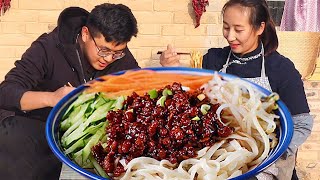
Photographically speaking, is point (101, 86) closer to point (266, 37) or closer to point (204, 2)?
point (266, 37)

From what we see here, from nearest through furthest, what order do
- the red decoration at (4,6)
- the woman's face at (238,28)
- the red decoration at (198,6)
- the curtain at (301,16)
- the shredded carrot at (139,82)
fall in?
the shredded carrot at (139,82), the woman's face at (238,28), the red decoration at (4,6), the red decoration at (198,6), the curtain at (301,16)

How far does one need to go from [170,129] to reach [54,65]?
4.02 ft

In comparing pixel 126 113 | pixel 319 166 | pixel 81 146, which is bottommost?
pixel 319 166

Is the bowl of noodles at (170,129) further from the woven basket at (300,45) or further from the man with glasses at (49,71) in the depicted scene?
the woven basket at (300,45)

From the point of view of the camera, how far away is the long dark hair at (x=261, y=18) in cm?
261

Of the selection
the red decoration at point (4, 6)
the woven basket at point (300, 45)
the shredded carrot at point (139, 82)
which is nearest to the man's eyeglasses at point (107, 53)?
the shredded carrot at point (139, 82)

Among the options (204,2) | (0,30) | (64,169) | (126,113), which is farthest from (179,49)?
(126,113)

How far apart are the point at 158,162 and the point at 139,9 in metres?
3.03

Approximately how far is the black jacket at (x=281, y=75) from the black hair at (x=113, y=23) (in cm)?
53

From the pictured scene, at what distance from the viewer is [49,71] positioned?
2.60m

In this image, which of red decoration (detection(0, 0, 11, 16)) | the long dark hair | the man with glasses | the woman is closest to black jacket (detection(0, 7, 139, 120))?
the man with glasses

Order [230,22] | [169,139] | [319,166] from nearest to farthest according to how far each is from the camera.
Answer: [169,139] → [230,22] → [319,166]

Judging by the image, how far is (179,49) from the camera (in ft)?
14.7

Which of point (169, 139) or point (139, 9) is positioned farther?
point (139, 9)
